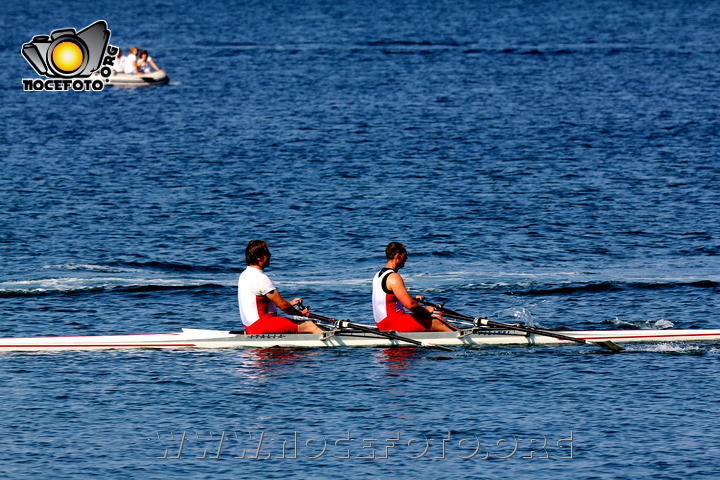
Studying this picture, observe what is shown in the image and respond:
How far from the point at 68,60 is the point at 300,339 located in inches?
1497

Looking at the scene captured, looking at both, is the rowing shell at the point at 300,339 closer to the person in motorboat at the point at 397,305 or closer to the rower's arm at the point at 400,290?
the person in motorboat at the point at 397,305

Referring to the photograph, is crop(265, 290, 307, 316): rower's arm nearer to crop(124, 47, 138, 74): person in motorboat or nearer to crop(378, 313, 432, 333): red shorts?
crop(378, 313, 432, 333): red shorts

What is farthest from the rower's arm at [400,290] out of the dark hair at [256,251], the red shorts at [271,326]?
the dark hair at [256,251]

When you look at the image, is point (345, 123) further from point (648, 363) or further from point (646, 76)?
point (648, 363)

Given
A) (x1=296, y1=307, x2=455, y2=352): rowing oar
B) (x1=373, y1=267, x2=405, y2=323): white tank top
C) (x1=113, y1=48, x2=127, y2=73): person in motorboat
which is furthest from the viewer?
(x1=113, y1=48, x2=127, y2=73): person in motorboat

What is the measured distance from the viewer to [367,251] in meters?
29.3

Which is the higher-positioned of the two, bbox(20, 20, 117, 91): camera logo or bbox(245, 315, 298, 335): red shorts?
bbox(20, 20, 117, 91): camera logo

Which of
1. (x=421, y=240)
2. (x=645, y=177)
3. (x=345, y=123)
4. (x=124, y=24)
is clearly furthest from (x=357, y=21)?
(x=421, y=240)

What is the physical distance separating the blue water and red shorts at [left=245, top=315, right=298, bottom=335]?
0.43 metres

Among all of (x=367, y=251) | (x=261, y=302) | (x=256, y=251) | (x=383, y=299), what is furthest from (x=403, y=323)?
(x=367, y=251)

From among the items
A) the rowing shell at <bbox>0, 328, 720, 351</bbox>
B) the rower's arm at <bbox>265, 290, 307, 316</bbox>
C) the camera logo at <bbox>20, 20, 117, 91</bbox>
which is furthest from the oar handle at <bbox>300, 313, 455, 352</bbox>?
the camera logo at <bbox>20, 20, 117, 91</bbox>

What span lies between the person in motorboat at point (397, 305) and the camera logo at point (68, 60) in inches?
1385

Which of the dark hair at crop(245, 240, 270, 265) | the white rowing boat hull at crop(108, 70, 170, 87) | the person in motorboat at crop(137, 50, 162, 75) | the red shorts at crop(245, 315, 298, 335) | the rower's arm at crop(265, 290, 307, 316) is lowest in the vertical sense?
the red shorts at crop(245, 315, 298, 335)

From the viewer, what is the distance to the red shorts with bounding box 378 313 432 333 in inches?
787
